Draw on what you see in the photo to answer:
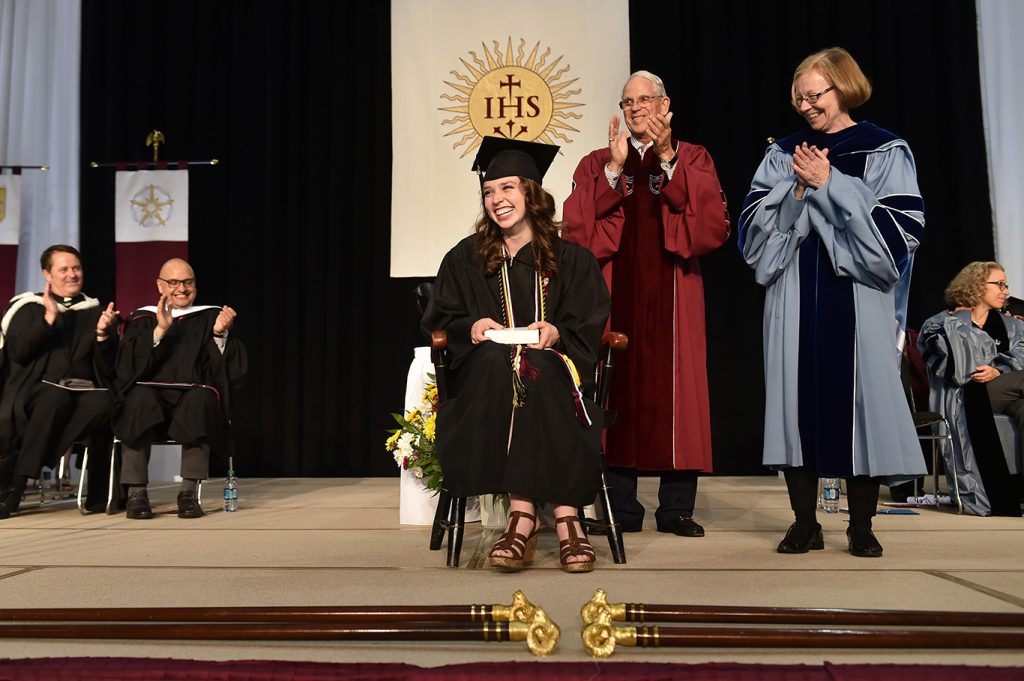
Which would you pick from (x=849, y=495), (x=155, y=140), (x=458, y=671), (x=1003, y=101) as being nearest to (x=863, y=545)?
(x=849, y=495)

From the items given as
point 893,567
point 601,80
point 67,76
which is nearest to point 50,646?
point 893,567

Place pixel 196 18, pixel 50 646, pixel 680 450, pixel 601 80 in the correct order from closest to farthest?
pixel 50 646
pixel 680 450
pixel 601 80
pixel 196 18

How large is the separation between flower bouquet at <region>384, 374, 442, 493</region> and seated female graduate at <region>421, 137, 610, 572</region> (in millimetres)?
931

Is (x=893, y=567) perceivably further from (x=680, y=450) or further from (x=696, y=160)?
(x=696, y=160)

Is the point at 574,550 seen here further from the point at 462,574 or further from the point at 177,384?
the point at 177,384

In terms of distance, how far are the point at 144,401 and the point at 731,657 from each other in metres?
3.86

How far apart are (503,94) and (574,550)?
5.28m

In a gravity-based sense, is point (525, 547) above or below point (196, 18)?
below

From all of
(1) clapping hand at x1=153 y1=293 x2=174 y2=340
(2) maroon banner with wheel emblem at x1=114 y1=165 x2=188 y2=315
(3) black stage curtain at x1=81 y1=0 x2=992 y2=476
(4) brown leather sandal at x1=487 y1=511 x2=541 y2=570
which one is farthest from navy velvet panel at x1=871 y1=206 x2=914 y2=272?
(2) maroon banner with wheel emblem at x1=114 y1=165 x2=188 y2=315

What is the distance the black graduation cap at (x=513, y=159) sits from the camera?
10.5ft

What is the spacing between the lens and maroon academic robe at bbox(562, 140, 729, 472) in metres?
3.76

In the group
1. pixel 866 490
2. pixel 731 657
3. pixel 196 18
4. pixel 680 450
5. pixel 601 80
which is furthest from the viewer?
pixel 196 18

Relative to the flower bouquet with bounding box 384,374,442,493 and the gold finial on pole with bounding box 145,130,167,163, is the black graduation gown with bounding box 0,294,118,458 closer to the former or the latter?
the flower bouquet with bounding box 384,374,442,493

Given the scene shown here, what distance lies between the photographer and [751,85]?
7.42 m
